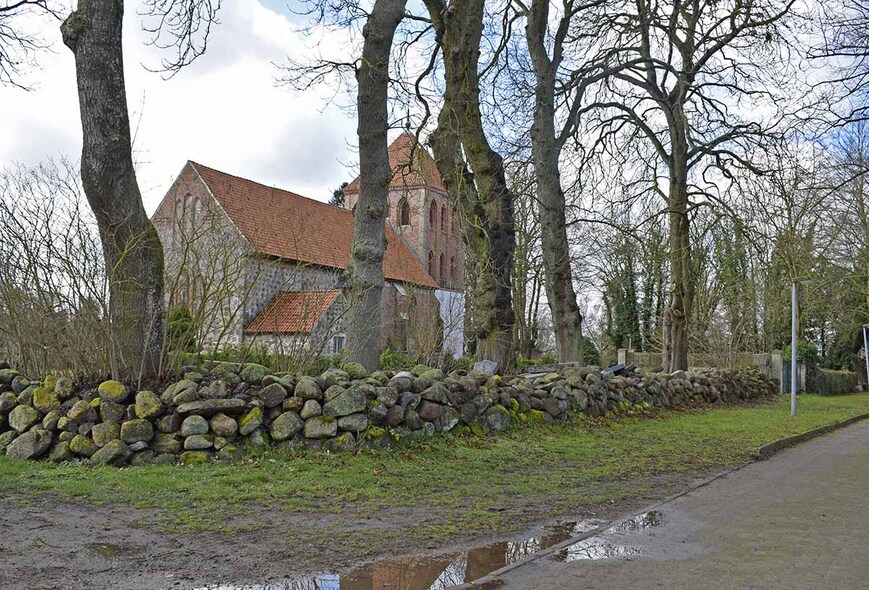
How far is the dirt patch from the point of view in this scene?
471cm

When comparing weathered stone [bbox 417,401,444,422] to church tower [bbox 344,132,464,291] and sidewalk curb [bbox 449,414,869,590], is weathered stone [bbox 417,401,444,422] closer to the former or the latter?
sidewalk curb [bbox 449,414,869,590]

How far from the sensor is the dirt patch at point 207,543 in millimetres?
4711

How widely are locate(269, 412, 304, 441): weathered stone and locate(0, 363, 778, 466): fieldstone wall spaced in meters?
0.01

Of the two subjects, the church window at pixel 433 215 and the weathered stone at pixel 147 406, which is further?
the church window at pixel 433 215

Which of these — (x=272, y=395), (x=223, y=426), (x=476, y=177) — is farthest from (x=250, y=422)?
(x=476, y=177)

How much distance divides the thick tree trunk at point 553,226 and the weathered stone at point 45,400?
11.2 meters

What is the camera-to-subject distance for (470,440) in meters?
10.5

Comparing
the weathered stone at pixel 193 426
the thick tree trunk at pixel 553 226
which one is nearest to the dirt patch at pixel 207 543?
the weathered stone at pixel 193 426

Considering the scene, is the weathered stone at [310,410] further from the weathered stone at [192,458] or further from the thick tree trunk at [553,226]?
the thick tree trunk at [553,226]

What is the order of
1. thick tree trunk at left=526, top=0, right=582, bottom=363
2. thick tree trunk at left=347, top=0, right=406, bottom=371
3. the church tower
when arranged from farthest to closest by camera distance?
the church tower < thick tree trunk at left=526, top=0, right=582, bottom=363 < thick tree trunk at left=347, top=0, right=406, bottom=371

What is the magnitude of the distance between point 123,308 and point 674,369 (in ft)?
58.5

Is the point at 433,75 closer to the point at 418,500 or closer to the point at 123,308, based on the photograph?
the point at 123,308

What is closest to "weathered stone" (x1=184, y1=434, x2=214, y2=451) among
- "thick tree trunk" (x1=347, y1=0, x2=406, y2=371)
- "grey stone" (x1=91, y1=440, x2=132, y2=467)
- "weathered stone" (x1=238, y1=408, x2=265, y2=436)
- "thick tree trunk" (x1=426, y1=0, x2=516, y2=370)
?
"weathered stone" (x1=238, y1=408, x2=265, y2=436)

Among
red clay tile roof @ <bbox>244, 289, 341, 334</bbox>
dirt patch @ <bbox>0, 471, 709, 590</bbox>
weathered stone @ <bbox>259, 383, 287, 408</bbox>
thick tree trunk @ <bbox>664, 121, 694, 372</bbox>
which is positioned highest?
thick tree trunk @ <bbox>664, 121, 694, 372</bbox>
